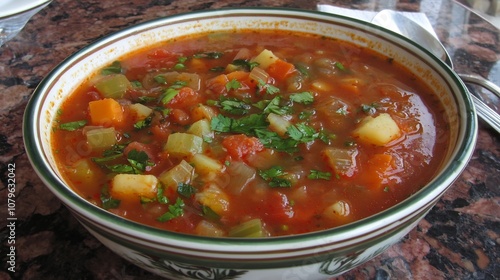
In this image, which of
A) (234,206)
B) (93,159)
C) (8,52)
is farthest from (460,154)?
(8,52)

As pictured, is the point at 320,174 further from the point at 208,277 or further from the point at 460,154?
the point at 208,277

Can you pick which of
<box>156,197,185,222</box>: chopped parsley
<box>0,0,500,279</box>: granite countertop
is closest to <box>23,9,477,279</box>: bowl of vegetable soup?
<box>156,197,185,222</box>: chopped parsley

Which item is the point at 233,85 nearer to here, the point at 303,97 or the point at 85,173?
the point at 303,97

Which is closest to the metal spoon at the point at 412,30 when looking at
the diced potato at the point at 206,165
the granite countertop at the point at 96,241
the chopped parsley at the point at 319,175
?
the granite countertop at the point at 96,241

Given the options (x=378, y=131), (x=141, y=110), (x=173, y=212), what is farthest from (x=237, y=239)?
(x=141, y=110)

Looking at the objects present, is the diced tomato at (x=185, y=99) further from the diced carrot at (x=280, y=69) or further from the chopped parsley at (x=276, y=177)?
the chopped parsley at (x=276, y=177)

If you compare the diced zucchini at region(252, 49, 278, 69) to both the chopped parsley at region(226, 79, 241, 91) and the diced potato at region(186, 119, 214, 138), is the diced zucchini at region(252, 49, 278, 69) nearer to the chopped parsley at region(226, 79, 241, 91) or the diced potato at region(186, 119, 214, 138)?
the chopped parsley at region(226, 79, 241, 91)
